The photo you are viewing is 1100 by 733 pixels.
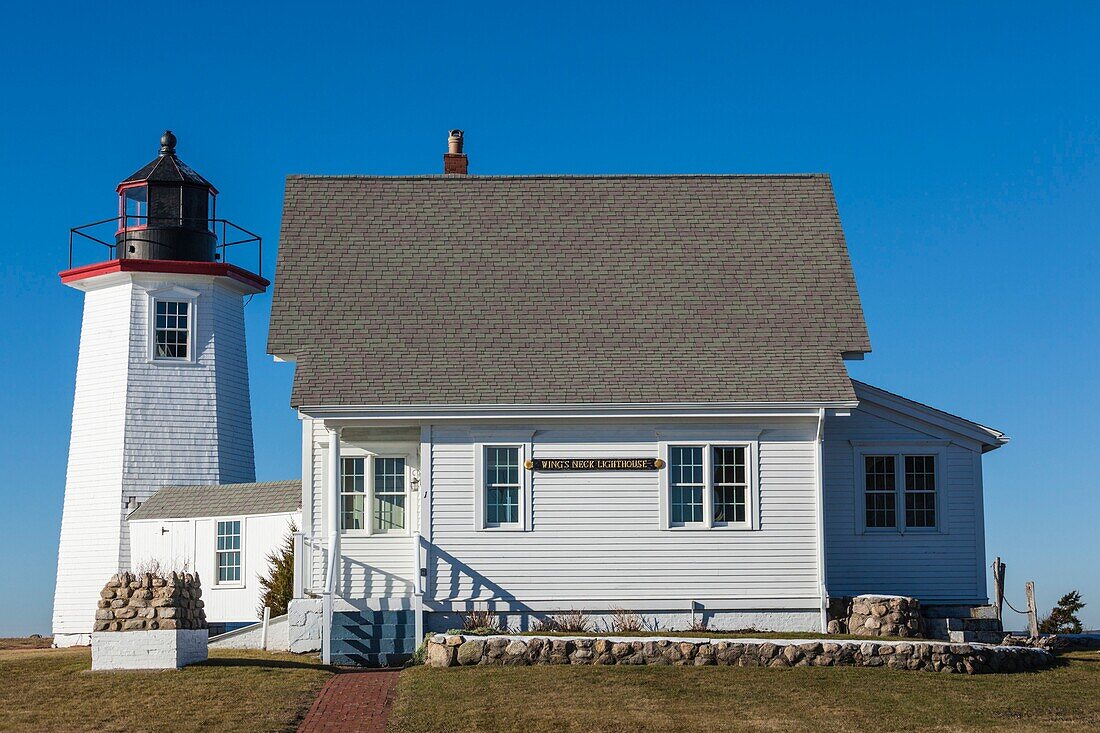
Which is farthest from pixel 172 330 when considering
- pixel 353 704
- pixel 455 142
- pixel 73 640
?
pixel 353 704

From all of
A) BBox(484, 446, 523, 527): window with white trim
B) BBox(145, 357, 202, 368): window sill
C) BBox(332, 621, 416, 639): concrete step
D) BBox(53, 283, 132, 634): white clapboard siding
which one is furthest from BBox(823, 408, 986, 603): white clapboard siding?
BBox(53, 283, 132, 634): white clapboard siding

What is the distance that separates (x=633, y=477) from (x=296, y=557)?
5.74 meters

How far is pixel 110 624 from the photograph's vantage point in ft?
68.4

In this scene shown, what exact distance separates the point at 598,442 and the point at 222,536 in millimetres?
10693

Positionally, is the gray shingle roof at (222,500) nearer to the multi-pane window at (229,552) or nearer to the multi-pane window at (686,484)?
the multi-pane window at (229,552)

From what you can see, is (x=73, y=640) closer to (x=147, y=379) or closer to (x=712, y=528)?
(x=147, y=379)

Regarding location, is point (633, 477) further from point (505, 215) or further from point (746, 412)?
point (505, 215)

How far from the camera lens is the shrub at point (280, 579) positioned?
27578mm

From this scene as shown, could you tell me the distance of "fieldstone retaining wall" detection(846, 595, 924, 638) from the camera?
915 inches

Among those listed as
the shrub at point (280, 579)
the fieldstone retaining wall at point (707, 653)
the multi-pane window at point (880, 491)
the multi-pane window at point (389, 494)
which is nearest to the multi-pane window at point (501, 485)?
the multi-pane window at point (389, 494)

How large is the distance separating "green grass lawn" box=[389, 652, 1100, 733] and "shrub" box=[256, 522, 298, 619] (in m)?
7.51

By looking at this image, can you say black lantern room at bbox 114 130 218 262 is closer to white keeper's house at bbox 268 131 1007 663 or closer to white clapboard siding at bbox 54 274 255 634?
white clapboard siding at bbox 54 274 255 634

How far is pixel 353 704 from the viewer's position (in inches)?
712

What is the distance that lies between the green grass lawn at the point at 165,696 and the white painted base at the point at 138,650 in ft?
0.74
